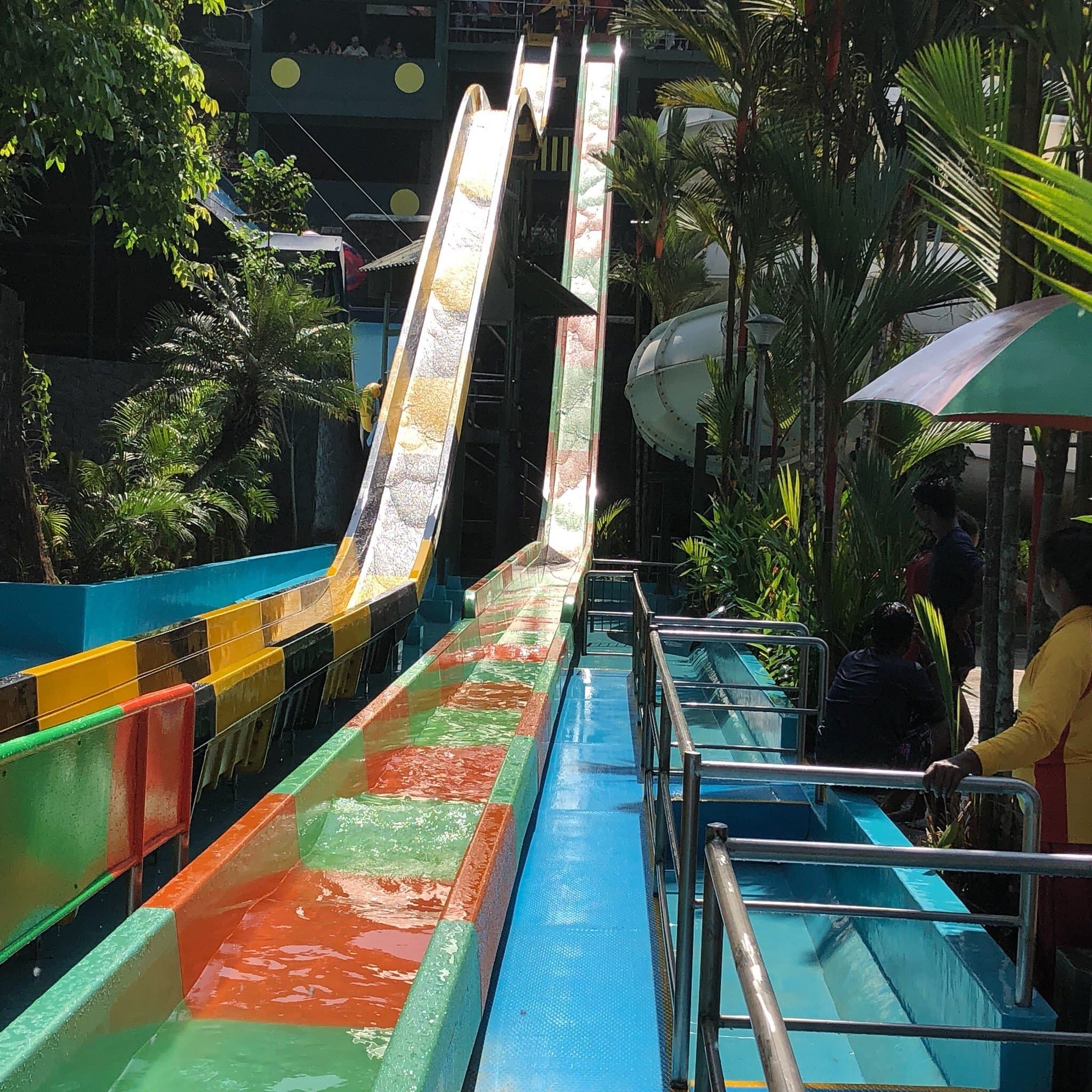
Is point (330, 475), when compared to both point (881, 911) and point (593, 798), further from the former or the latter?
point (881, 911)

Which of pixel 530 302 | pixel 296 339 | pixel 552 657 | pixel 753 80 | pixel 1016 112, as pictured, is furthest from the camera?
pixel 530 302

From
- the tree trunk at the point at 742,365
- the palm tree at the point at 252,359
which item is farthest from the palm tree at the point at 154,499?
the tree trunk at the point at 742,365

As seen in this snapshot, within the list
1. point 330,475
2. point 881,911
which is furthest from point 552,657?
point 330,475

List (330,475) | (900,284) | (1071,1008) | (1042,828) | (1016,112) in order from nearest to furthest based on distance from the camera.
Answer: (1071,1008)
(1042,828)
(1016,112)
(900,284)
(330,475)

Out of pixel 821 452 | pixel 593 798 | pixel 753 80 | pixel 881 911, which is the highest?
pixel 753 80

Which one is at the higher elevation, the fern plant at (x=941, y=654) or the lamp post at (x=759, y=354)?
the lamp post at (x=759, y=354)

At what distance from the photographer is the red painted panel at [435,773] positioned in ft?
15.4

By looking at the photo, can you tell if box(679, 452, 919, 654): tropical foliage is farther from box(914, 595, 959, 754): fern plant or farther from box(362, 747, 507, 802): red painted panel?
box(362, 747, 507, 802): red painted panel

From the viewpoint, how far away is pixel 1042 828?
8.77 feet

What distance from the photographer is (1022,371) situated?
7.35 ft

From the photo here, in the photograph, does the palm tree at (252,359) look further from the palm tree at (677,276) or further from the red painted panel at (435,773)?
the red painted panel at (435,773)

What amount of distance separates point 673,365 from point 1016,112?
10973 mm

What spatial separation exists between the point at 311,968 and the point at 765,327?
678 centimetres

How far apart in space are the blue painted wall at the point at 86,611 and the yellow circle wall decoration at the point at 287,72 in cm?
1929
